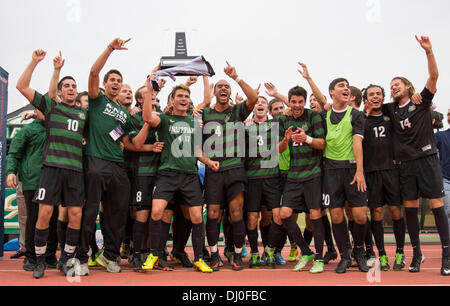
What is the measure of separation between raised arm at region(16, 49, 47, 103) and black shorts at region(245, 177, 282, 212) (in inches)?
127

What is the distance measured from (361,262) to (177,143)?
293 centimetres

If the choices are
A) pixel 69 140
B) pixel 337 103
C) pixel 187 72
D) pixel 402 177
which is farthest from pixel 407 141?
pixel 69 140

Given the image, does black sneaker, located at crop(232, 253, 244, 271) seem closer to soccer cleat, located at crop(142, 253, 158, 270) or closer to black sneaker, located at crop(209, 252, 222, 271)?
black sneaker, located at crop(209, 252, 222, 271)

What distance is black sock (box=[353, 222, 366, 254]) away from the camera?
5359 millimetres

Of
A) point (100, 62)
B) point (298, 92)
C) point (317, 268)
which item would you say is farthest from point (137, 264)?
point (298, 92)

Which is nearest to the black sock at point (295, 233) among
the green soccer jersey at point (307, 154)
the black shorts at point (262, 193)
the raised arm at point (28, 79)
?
the black shorts at point (262, 193)

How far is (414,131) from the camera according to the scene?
17.2ft

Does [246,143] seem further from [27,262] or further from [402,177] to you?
[27,262]

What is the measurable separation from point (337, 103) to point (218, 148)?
176 cm

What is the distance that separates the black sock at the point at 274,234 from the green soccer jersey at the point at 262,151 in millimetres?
752

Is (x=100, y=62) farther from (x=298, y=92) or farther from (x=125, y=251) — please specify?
(x=125, y=251)

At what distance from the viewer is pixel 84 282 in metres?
4.54

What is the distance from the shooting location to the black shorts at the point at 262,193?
237 inches

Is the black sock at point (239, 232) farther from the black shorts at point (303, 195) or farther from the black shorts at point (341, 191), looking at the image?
the black shorts at point (341, 191)
